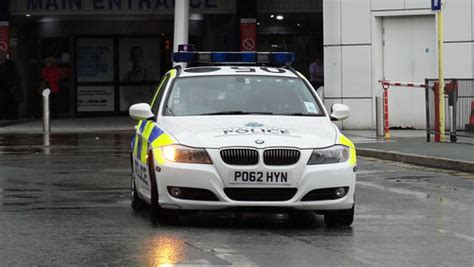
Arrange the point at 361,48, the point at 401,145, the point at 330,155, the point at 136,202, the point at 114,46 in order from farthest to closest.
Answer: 1. the point at 114,46
2. the point at 361,48
3. the point at 401,145
4. the point at 136,202
5. the point at 330,155

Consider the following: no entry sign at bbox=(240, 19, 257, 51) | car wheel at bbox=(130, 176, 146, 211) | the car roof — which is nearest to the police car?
car wheel at bbox=(130, 176, 146, 211)

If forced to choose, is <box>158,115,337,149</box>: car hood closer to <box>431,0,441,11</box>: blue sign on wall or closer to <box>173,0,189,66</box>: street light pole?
<box>431,0,441,11</box>: blue sign on wall

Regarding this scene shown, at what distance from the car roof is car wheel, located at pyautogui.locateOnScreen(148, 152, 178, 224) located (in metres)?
1.60

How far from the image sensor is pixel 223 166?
10.1 m

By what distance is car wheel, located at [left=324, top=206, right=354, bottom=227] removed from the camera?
Answer: 10.6 metres

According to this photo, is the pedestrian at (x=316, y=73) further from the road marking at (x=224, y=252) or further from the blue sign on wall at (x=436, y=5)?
the road marking at (x=224, y=252)

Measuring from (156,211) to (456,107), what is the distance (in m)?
12.3

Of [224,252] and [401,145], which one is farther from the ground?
[401,145]

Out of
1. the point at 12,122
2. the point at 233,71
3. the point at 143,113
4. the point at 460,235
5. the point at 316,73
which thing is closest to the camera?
the point at 460,235

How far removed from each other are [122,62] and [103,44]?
0.82 meters

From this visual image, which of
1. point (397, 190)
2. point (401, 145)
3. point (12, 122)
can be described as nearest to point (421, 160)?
point (401, 145)

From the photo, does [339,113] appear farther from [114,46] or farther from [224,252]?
[114,46]

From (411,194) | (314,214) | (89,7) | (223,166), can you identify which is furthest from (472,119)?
(89,7)

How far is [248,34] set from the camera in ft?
111
